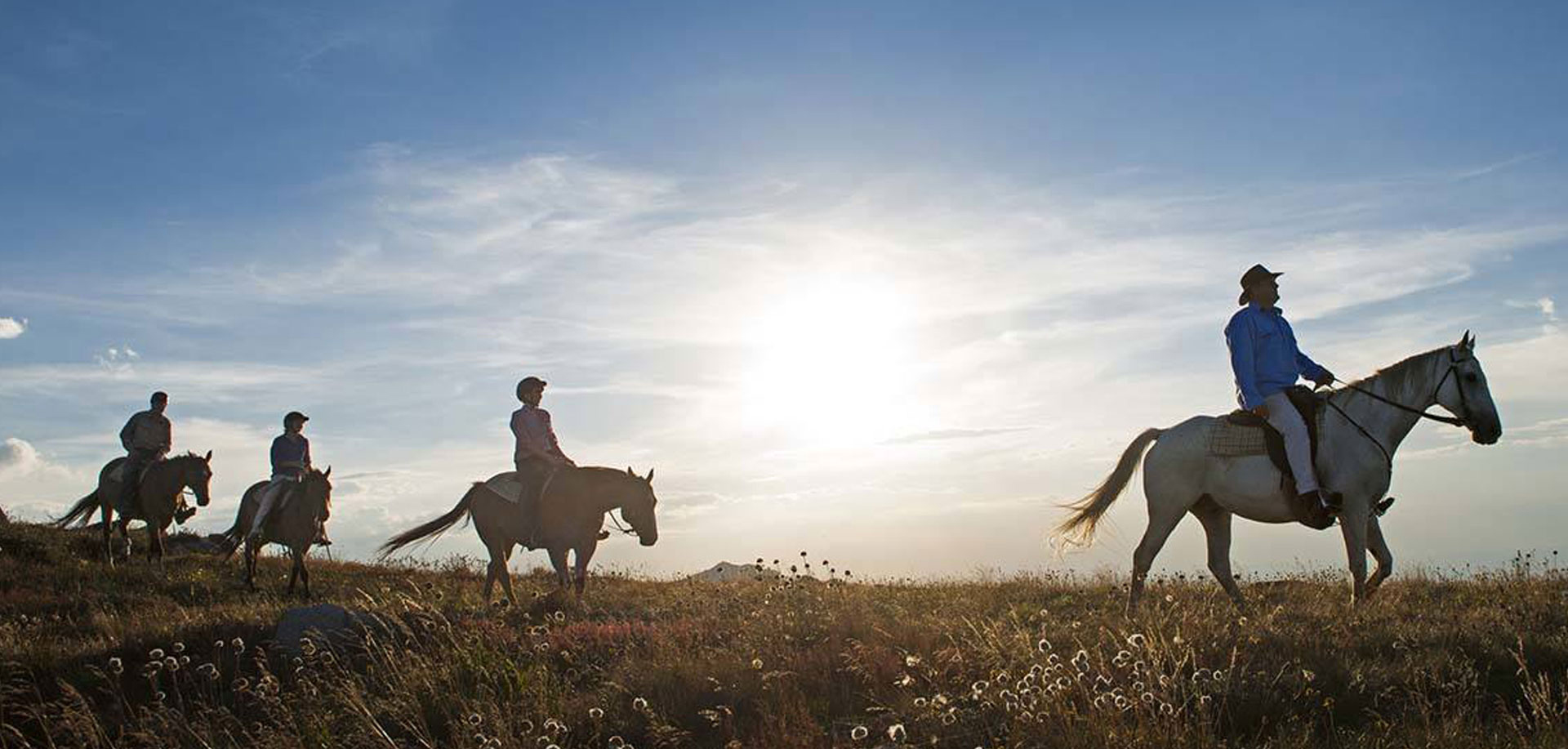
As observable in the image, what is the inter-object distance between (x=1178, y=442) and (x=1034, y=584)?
3.65 meters

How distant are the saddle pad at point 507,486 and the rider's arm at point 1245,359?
33.0 ft

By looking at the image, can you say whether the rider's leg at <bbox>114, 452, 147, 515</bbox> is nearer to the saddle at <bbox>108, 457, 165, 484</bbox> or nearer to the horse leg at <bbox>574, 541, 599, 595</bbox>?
the saddle at <bbox>108, 457, 165, 484</bbox>

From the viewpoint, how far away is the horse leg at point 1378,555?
12.4 metres

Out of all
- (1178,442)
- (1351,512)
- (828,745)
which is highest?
(1178,442)

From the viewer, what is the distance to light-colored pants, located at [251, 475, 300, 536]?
20391 mm

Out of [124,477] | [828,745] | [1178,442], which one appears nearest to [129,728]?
[828,745]

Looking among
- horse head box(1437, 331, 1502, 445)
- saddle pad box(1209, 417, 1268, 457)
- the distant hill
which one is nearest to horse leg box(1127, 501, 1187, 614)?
saddle pad box(1209, 417, 1268, 457)

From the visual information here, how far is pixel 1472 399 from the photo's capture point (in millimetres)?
12312

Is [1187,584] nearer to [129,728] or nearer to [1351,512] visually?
[1351,512]

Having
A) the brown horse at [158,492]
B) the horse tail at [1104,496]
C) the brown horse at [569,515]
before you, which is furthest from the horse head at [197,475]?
the horse tail at [1104,496]

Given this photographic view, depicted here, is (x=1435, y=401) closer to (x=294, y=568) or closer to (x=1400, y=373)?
(x=1400, y=373)

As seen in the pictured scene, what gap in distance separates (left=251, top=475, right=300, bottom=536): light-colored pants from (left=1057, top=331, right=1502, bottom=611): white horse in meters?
14.5

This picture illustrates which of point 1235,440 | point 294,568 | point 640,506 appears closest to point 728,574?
point 640,506

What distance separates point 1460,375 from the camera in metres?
12.4
